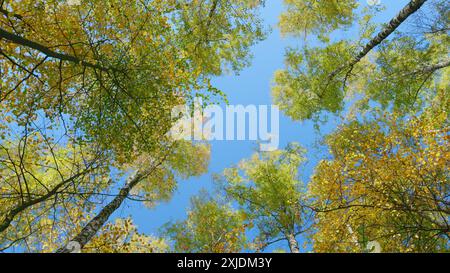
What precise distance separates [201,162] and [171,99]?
1052cm

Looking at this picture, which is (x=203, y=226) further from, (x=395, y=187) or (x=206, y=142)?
(x=395, y=187)

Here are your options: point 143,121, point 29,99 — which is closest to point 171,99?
point 143,121

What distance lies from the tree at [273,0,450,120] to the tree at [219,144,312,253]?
256 cm

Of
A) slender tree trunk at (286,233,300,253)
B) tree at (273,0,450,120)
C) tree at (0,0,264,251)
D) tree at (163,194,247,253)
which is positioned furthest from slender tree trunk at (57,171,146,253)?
tree at (273,0,450,120)

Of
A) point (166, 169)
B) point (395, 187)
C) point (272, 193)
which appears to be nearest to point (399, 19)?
point (395, 187)

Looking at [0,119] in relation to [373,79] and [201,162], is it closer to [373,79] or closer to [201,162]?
[201,162]

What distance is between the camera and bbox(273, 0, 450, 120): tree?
1238 cm

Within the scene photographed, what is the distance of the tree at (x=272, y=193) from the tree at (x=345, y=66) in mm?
2560

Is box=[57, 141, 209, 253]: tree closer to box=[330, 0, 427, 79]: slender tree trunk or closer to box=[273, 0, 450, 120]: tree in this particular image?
box=[273, 0, 450, 120]: tree

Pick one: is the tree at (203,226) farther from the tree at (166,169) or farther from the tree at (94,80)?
the tree at (94,80)

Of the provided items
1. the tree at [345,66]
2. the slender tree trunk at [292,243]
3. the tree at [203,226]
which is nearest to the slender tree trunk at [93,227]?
the tree at [203,226]

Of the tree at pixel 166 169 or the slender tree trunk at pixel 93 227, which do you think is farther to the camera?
the tree at pixel 166 169

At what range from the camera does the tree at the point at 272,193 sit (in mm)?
13055

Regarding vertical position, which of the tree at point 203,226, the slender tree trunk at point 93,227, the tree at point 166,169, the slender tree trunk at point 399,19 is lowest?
the slender tree trunk at point 93,227
